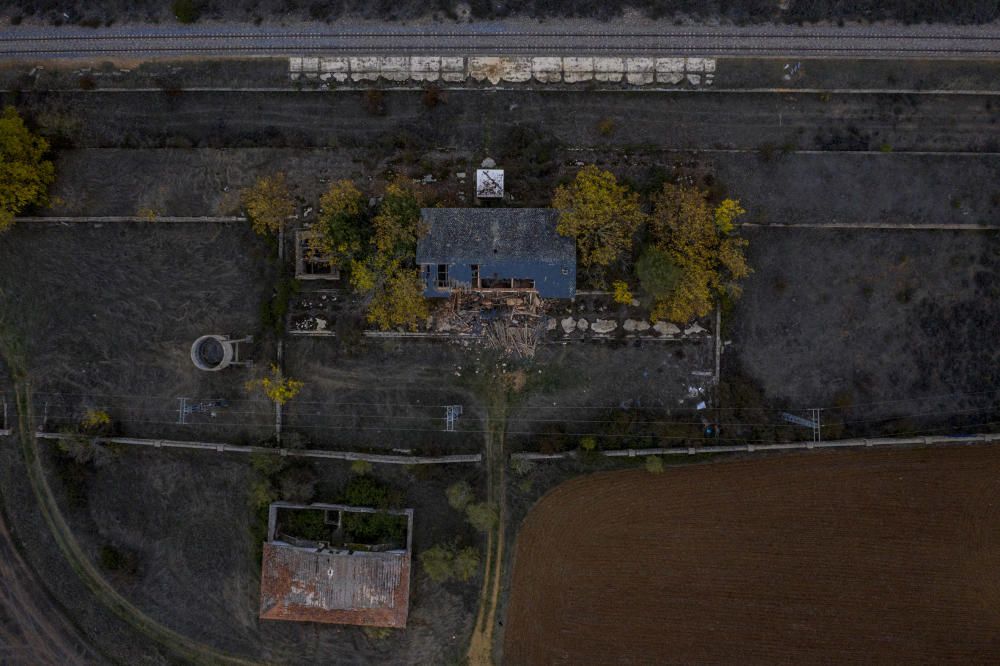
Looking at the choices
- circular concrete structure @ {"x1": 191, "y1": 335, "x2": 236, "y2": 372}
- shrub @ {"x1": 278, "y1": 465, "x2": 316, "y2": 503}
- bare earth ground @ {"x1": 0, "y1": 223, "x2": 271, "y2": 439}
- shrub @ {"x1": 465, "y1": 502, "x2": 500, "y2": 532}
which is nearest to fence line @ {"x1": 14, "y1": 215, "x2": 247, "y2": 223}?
bare earth ground @ {"x1": 0, "y1": 223, "x2": 271, "y2": 439}

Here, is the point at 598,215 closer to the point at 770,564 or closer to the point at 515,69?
the point at 515,69

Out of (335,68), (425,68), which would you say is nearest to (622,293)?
(425,68)

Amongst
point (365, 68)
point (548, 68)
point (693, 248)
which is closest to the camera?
point (693, 248)

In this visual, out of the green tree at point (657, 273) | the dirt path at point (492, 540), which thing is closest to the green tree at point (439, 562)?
the dirt path at point (492, 540)

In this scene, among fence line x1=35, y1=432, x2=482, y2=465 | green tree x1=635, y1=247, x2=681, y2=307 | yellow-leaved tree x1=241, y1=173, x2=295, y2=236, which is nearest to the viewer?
green tree x1=635, y1=247, x2=681, y2=307

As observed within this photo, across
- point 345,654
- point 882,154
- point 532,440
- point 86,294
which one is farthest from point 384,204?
point 882,154

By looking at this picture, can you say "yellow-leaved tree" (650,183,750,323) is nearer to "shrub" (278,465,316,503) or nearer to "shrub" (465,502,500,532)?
"shrub" (465,502,500,532)

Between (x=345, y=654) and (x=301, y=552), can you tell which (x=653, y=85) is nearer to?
(x=301, y=552)
